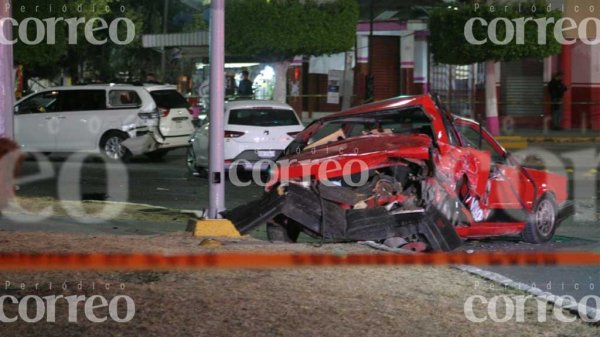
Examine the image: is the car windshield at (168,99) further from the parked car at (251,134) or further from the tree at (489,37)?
the tree at (489,37)

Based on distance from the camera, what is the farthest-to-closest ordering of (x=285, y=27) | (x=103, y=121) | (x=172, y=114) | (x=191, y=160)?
1. (x=285, y=27)
2. (x=172, y=114)
3. (x=103, y=121)
4. (x=191, y=160)

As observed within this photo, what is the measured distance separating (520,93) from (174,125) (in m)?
16.8

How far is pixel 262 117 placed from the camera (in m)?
19.4

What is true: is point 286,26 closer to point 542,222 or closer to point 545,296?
point 542,222

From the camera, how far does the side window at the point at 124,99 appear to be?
74.1 ft

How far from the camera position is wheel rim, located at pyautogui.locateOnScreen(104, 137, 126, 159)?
2248cm

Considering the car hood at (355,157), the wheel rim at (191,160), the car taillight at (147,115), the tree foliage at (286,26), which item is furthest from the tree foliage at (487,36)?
the car hood at (355,157)

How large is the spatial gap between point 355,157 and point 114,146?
1312 centimetres

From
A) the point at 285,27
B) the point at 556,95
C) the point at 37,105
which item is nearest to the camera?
the point at 37,105

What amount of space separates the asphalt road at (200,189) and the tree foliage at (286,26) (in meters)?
4.76

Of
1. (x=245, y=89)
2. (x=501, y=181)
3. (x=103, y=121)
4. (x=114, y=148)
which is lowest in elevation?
(x=114, y=148)

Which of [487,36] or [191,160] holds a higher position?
[487,36]

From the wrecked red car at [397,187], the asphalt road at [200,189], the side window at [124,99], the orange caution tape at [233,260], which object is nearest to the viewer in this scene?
the orange caution tape at [233,260]

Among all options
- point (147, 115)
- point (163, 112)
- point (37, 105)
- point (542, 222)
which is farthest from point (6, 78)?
point (37, 105)
